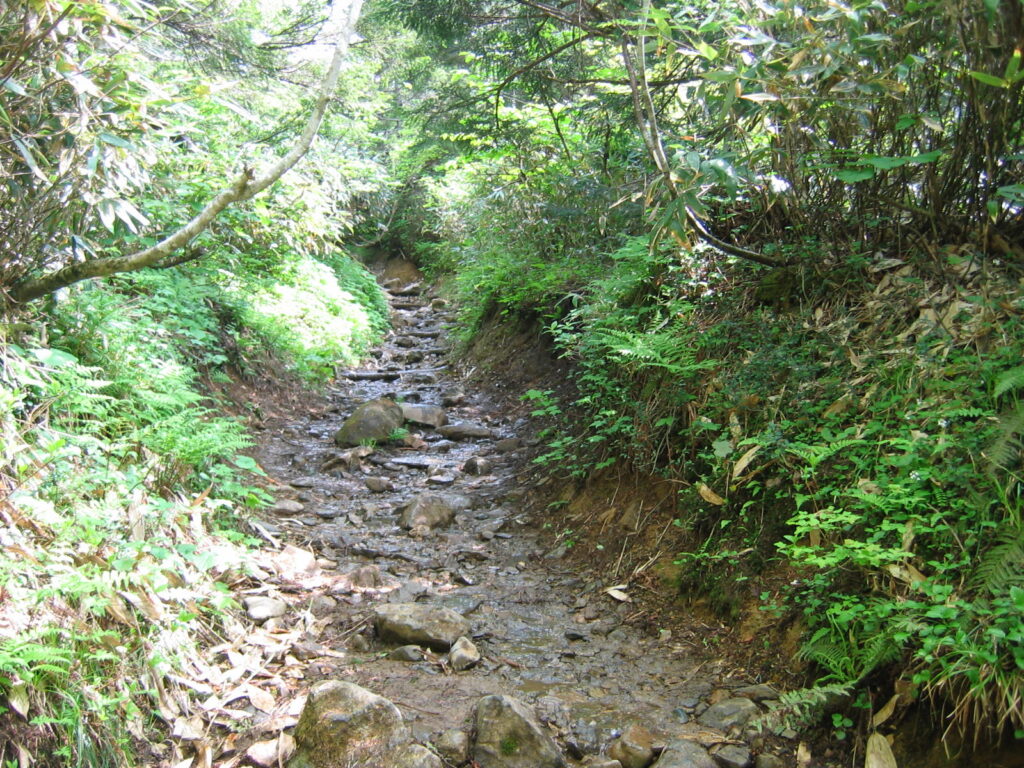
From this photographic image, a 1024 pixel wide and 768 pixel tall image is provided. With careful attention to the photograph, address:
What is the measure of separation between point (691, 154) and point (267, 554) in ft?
12.7

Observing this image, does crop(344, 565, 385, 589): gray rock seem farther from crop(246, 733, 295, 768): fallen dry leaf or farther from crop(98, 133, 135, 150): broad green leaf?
crop(98, 133, 135, 150): broad green leaf

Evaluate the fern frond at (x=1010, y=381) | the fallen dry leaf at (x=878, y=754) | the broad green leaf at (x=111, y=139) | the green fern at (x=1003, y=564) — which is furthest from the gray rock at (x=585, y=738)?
the broad green leaf at (x=111, y=139)

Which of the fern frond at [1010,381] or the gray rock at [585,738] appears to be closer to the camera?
the fern frond at [1010,381]

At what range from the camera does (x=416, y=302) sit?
58.0 ft

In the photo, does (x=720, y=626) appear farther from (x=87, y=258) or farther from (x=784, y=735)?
(x=87, y=258)

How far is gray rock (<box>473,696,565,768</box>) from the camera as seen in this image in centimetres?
280

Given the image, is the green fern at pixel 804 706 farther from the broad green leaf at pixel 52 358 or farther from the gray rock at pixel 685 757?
A: the broad green leaf at pixel 52 358

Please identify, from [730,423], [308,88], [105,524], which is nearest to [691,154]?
[730,423]

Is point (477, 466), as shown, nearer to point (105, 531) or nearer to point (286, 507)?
point (286, 507)

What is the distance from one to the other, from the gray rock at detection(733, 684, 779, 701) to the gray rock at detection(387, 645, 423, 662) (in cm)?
170

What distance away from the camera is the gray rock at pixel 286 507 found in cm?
568

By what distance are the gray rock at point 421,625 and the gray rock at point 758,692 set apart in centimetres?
159

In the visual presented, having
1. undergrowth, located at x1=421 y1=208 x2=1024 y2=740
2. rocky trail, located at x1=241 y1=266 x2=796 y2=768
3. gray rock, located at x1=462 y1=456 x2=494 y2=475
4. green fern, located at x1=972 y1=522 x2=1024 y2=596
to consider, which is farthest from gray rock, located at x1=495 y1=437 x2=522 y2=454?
green fern, located at x1=972 y1=522 x2=1024 y2=596

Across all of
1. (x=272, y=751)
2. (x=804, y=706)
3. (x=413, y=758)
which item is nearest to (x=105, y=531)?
(x=272, y=751)
